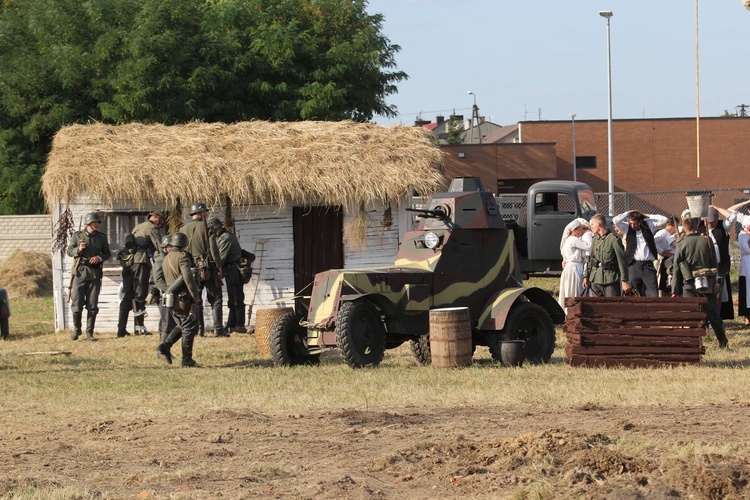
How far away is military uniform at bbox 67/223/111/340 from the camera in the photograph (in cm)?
1752

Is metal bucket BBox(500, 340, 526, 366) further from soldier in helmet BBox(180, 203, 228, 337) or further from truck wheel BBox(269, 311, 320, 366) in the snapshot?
soldier in helmet BBox(180, 203, 228, 337)

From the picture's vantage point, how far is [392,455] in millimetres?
7758

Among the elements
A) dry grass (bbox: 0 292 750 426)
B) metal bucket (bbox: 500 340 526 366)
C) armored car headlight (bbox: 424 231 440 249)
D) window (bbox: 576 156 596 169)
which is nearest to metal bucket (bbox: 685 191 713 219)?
dry grass (bbox: 0 292 750 426)

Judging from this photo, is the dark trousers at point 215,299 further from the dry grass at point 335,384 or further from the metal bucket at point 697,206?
the metal bucket at point 697,206

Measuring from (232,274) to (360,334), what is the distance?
15.9 ft

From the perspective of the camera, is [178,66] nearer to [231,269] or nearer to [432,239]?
A: [231,269]

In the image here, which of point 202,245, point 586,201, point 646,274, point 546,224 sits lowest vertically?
point 646,274

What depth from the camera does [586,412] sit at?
9.57 metres

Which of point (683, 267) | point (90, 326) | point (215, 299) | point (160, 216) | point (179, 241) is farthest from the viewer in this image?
point (160, 216)

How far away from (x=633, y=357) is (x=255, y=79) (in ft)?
62.4

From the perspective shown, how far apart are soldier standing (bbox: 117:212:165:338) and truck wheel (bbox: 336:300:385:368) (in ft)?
19.0

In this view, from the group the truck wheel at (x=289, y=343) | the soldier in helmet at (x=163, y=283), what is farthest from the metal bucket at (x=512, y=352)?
the soldier in helmet at (x=163, y=283)

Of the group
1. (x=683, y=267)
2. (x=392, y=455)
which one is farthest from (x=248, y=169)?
(x=392, y=455)

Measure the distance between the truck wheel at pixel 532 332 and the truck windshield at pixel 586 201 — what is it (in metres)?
10.0
